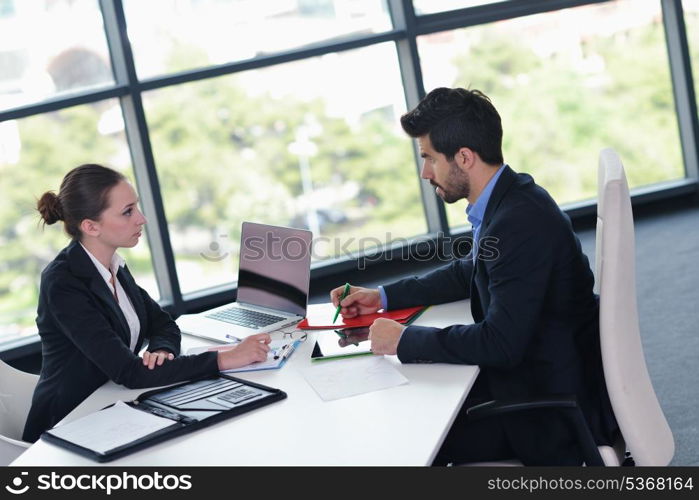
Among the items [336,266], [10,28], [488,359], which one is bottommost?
[336,266]

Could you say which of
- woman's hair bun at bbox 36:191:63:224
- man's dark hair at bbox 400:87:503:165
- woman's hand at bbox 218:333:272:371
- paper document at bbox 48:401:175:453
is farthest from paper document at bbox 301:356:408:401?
woman's hair bun at bbox 36:191:63:224

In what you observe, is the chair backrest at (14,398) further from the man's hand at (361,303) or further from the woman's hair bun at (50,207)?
the man's hand at (361,303)

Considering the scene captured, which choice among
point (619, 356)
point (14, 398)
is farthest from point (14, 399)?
point (619, 356)

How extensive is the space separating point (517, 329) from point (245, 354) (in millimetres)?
771

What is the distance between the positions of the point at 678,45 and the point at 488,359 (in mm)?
4161

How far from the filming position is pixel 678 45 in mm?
5699

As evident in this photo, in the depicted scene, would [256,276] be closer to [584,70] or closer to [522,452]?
[522,452]

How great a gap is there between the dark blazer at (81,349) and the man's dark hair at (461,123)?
2.94 ft

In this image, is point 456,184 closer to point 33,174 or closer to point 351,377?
point 351,377

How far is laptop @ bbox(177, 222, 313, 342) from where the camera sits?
2.92m

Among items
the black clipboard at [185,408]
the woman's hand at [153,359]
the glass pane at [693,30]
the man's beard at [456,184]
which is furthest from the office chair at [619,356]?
the glass pane at [693,30]

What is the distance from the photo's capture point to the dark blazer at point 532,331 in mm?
2248

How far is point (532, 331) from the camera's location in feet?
7.48

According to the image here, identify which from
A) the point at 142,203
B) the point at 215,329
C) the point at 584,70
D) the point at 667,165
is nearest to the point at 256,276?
the point at 215,329
